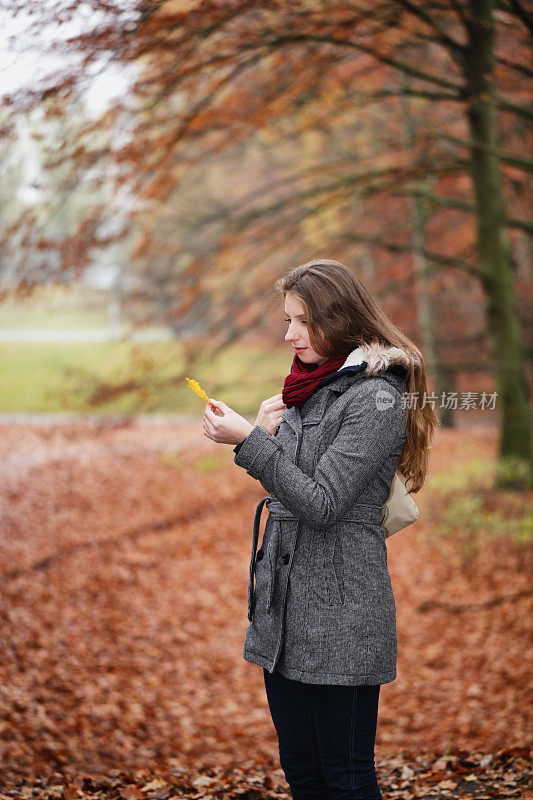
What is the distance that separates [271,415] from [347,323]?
0.38 meters

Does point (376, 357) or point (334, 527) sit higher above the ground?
point (376, 357)

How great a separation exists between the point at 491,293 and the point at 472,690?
4.95 metres

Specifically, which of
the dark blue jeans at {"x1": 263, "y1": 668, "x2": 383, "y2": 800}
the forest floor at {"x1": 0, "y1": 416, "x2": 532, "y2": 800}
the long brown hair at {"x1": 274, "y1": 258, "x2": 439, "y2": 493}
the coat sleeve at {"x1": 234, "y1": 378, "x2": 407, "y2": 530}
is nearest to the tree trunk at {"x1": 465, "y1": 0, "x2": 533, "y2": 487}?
the forest floor at {"x1": 0, "y1": 416, "x2": 532, "y2": 800}

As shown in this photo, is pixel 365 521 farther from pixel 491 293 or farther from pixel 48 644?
pixel 491 293

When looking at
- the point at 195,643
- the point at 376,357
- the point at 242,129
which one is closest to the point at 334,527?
the point at 376,357

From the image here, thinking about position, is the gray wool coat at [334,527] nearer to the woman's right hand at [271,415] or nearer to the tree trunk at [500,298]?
the woman's right hand at [271,415]

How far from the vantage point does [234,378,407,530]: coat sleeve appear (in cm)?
205

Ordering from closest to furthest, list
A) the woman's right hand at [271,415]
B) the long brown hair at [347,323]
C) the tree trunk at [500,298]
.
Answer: the long brown hair at [347,323] < the woman's right hand at [271,415] < the tree trunk at [500,298]

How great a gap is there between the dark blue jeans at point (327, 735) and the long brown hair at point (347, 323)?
2.35 feet

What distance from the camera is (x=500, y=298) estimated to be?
353 inches

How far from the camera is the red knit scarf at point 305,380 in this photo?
2.23 m

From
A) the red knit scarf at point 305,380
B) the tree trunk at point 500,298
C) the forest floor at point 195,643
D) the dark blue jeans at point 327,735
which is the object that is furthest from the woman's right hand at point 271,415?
the tree trunk at point 500,298

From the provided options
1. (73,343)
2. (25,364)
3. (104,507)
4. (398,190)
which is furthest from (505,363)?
(73,343)

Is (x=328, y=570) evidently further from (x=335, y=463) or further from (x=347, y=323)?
(x=347, y=323)
